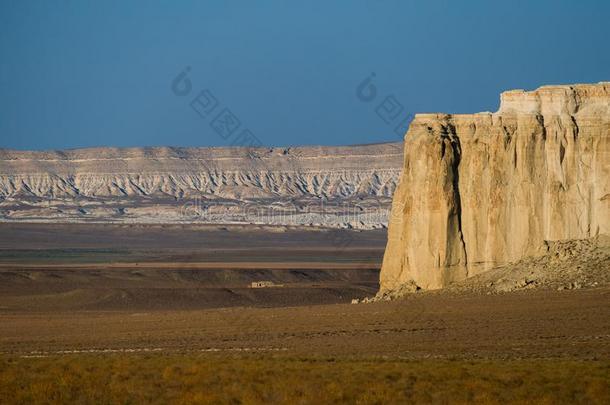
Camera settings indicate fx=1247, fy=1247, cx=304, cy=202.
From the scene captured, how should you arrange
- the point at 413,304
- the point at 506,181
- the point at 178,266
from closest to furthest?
the point at 413,304 → the point at 506,181 → the point at 178,266

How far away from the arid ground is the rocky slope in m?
100

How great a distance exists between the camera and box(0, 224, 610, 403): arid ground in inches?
882

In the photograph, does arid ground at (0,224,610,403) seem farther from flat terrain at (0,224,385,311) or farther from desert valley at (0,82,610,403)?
flat terrain at (0,224,385,311)

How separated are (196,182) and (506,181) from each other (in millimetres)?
151112

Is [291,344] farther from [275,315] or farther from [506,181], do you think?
[506,181]

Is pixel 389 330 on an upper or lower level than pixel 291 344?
upper

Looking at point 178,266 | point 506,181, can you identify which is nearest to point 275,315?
point 506,181

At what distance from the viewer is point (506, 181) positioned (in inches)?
1607

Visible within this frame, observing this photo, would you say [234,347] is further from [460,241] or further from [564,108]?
[564,108]

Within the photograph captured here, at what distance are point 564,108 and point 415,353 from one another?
13769mm

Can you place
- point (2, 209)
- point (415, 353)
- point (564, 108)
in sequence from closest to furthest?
point (415, 353) < point (564, 108) < point (2, 209)

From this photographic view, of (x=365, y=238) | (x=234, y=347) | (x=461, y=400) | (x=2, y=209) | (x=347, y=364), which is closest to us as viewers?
(x=461, y=400)

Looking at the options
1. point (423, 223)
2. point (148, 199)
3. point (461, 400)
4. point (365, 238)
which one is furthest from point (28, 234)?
point (461, 400)

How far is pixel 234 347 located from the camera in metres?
33.0
